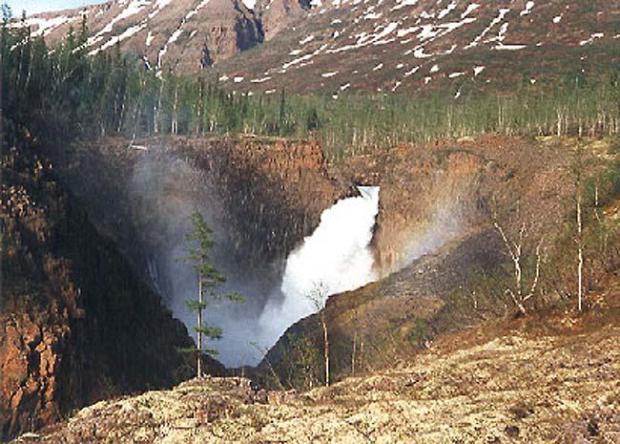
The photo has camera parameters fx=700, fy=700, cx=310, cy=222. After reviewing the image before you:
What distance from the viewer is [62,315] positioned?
3803cm

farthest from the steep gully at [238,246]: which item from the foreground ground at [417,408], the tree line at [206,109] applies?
the foreground ground at [417,408]

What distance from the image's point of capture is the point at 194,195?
7150cm

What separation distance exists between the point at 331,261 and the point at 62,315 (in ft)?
147

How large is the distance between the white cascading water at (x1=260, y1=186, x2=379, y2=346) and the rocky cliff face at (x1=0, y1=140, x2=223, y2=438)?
23394 mm

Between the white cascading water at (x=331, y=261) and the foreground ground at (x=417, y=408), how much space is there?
156 feet

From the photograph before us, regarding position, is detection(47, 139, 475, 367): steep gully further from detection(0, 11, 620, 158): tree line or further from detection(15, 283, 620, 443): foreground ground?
detection(15, 283, 620, 443): foreground ground

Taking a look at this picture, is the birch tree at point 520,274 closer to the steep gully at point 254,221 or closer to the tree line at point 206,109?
the steep gully at point 254,221

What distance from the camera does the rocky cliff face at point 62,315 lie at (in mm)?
34688

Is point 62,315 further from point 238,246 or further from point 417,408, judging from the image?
point 238,246

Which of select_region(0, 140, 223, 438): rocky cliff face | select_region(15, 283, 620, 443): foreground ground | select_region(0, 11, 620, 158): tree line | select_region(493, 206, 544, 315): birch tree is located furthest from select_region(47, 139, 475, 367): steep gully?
select_region(15, 283, 620, 443): foreground ground

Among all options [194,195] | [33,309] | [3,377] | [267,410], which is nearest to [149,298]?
[33,309]

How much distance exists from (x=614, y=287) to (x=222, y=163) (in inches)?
2114

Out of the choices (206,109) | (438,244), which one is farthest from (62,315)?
(206,109)

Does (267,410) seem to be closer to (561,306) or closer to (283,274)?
(561,306)
